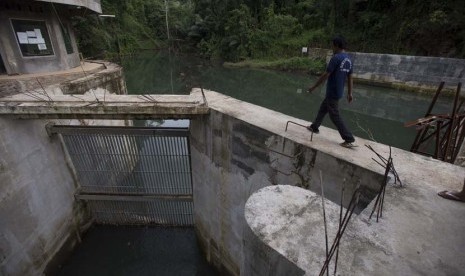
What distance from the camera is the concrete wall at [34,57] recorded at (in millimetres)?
8500

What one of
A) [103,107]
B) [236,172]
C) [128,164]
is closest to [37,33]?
[128,164]

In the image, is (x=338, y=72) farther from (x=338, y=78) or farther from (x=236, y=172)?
(x=236, y=172)

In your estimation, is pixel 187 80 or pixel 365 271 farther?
pixel 187 80

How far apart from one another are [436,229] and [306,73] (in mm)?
23349

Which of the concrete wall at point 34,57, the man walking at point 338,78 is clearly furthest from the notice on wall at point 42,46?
the man walking at point 338,78

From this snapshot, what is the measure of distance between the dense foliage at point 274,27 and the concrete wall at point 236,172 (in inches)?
721

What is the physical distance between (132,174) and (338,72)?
5.42 meters

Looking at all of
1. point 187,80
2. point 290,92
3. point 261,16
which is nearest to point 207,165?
point 290,92

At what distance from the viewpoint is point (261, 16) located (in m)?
31.1

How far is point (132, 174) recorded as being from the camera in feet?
22.1

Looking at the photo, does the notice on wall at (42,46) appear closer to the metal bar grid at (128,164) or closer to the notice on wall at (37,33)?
the notice on wall at (37,33)

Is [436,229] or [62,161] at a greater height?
[436,229]

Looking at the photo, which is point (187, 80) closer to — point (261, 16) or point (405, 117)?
point (261, 16)

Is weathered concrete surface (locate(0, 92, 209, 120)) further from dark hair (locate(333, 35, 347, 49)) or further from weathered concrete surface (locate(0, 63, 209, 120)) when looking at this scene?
dark hair (locate(333, 35, 347, 49))
